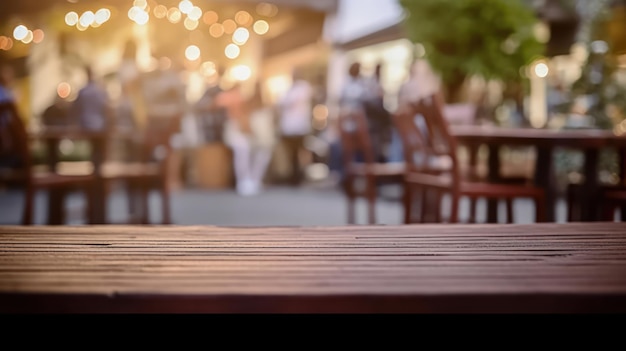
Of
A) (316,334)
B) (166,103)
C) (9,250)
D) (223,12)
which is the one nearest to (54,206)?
(166,103)

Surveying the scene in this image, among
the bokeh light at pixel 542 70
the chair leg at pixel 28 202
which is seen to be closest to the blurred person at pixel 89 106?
the chair leg at pixel 28 202

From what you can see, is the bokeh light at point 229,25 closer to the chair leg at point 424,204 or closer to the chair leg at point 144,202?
the chair leg at point 144,202

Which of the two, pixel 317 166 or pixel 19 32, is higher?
pixel 19 32

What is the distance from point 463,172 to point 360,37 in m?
7.65

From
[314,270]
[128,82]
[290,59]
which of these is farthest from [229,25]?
[314,270]

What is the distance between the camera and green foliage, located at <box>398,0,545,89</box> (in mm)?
4027

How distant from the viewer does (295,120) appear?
9.56 metres

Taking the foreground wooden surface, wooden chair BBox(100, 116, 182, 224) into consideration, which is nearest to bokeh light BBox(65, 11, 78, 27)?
wooden chair BBox(100, 116, 182, 224)

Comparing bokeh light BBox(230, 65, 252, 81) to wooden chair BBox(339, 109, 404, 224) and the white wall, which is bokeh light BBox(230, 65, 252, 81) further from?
wooden chair BBox(339, 109, 404, 224)

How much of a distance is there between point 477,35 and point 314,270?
11.2 feet

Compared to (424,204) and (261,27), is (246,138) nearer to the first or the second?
(424,204)

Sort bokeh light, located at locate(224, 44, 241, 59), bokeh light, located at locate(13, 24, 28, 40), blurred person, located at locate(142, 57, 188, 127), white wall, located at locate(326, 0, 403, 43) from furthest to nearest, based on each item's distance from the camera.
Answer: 1. bokeh light, located at locate(224, 44, 241, 59)
2. bokeh light, located at locate(13, 24, 28, 40)
3. white wall, located at locate(326, 0, 403, 43)
4. blurred person, located at locate(142, 57, 188, 127)

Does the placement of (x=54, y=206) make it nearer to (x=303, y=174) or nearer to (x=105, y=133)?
(x=105, y=133)

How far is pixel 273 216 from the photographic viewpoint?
646 centimetres
